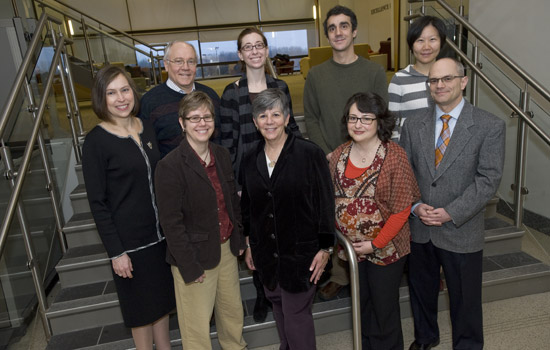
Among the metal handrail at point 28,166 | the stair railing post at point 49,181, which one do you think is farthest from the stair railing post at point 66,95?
the stair railing post at point 49,181

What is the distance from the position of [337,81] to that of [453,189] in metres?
0.89

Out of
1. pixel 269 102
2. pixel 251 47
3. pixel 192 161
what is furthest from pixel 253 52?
pixel 192 161

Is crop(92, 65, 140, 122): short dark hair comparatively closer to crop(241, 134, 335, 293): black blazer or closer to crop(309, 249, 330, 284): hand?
crop(241, 134, 335, 293): black blazer

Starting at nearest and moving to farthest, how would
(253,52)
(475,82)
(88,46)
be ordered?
(253,52)
(475,82)
(88,46)

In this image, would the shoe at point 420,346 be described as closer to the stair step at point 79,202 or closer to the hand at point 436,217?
the hand at point 436,217

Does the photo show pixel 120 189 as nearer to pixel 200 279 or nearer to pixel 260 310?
pixel 200 279

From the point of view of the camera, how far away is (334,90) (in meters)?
2.24

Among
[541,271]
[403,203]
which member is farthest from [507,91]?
[403,203]

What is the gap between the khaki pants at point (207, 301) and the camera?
6.07 ft

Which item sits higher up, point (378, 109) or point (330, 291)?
point (378, 109)

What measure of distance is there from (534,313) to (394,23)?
1106 cm

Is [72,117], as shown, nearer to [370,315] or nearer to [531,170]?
[370,315]

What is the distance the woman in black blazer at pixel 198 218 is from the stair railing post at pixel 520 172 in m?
2.30

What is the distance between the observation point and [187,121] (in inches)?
68.1
